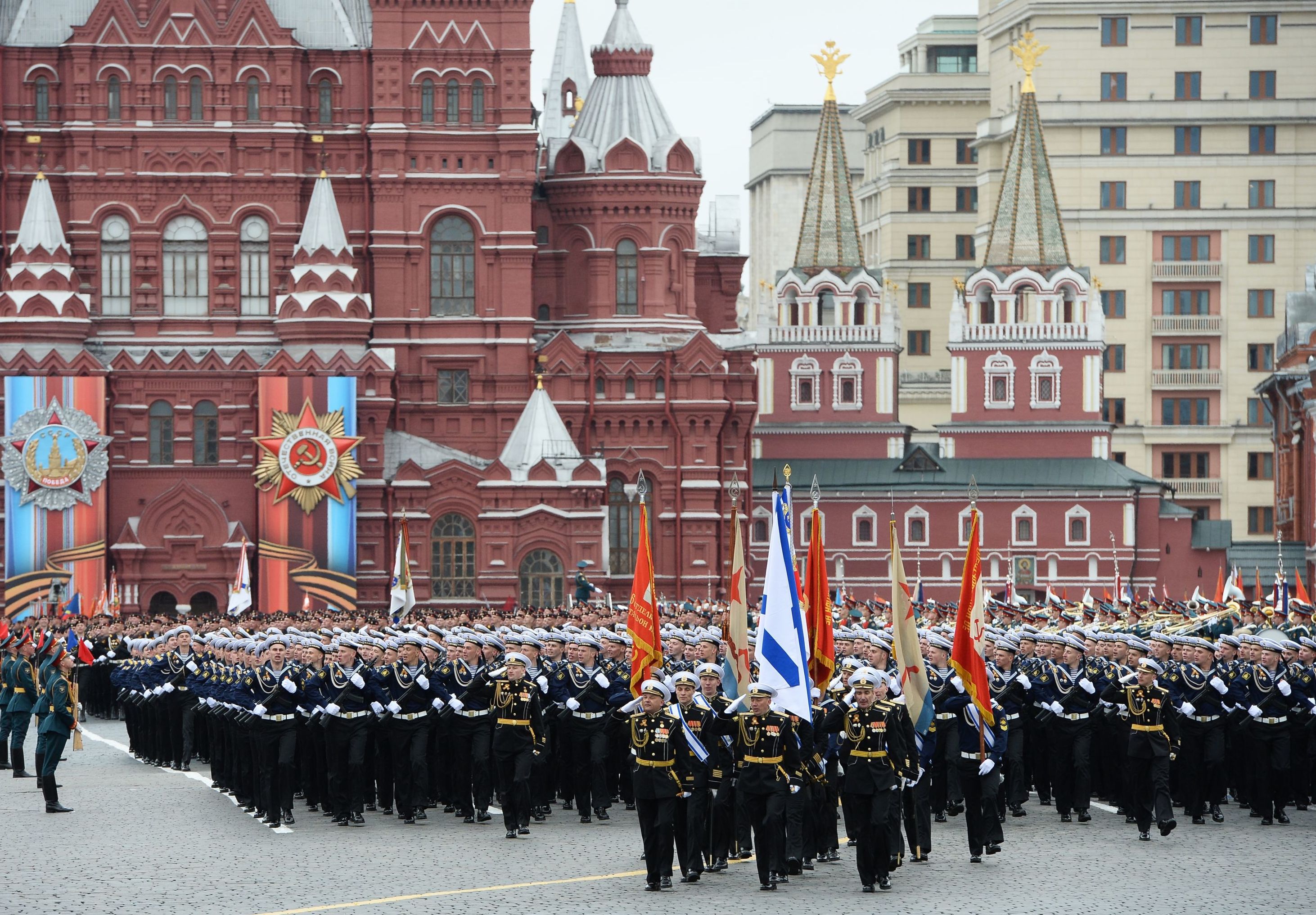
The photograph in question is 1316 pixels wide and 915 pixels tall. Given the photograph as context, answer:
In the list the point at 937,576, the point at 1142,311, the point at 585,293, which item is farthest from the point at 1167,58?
the point at 585,293

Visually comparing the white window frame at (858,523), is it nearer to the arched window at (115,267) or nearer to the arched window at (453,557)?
the arched window at (453,557)

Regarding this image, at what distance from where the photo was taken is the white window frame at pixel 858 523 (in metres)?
70.2

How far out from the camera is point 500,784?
71.2ft

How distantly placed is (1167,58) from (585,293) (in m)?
34.4

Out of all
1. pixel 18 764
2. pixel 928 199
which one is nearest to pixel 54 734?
pixel 18 764

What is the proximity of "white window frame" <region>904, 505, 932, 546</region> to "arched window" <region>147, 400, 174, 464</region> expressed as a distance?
23.1 meters

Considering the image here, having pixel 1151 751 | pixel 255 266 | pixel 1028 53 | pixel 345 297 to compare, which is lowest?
pixel 1151 751

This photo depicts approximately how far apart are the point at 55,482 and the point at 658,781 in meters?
40.2

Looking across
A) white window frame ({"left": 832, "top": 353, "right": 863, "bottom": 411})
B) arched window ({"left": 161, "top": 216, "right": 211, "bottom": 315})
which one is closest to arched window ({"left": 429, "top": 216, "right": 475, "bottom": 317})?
arched window ({"left": 161, "top": 216, "right": 211, "bottom": 315})

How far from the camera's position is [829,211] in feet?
246

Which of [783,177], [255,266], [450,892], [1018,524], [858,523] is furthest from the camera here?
[783,177]

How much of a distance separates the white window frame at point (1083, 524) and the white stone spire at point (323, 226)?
78.2 ft

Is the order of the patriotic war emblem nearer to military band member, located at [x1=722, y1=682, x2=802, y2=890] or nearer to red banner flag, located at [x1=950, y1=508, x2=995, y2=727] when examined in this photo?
red banner flag, located at [x1=950, y1=508, x2=995, y2=727]

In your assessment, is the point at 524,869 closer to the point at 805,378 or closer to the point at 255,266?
the point at 255,266
